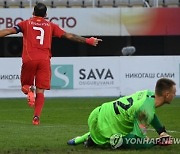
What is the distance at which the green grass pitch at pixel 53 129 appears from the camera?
30.2 ft

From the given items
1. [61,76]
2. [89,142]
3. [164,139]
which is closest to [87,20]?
[61,76]

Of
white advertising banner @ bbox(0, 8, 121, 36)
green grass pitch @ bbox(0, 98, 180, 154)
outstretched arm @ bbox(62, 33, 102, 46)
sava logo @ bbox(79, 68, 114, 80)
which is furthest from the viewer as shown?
white advertising banner @ bbox(0, 8, 121, 36)

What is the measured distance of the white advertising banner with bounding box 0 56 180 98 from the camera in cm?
2403

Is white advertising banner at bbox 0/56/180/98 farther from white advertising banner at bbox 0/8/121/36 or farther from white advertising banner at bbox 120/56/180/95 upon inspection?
white advertising banner at bbox 0/8/121/36

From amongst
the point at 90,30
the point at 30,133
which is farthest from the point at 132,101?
the point at 90,30

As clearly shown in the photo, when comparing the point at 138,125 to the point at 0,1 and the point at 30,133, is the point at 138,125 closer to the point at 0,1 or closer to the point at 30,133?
the point at 30,133

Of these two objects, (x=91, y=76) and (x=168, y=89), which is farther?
(x=91, y=76)

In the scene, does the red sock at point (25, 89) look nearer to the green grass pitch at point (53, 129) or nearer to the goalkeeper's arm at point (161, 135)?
the green grass pitch at point (53, 129)

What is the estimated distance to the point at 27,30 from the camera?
11984mm

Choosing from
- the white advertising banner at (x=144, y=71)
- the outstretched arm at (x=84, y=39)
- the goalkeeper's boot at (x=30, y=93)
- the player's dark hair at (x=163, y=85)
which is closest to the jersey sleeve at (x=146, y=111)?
the player's dark hair at (x=163, y=85)

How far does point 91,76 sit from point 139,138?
49.8ft

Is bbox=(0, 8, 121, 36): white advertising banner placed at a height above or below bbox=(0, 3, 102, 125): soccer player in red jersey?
below

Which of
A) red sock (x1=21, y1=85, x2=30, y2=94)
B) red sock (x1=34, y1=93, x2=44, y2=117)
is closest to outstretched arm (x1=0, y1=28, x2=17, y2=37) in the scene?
red sock (x1=21, y1=85, x2=30, y2=94)

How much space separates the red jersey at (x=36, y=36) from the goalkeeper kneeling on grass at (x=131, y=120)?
302 cm
